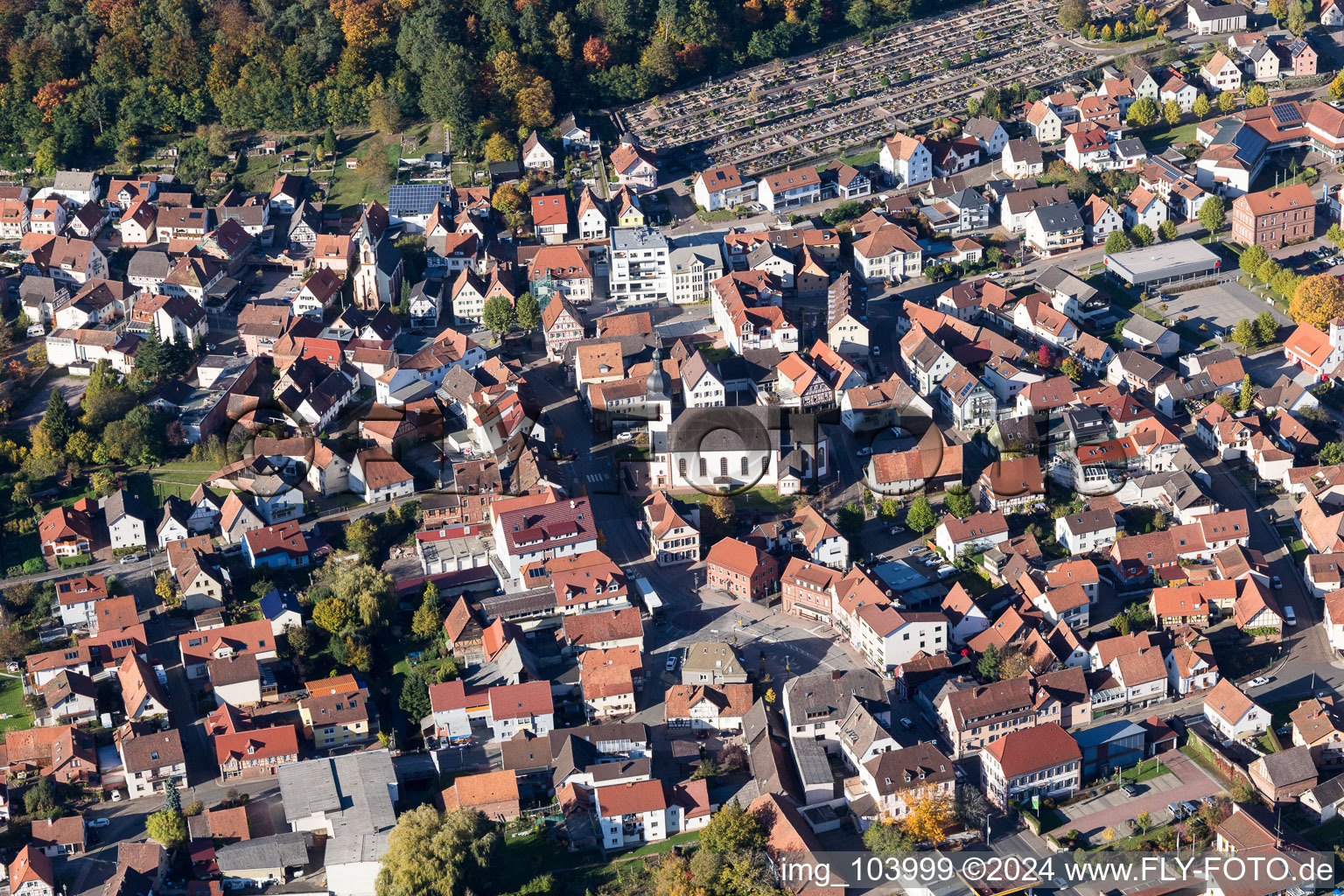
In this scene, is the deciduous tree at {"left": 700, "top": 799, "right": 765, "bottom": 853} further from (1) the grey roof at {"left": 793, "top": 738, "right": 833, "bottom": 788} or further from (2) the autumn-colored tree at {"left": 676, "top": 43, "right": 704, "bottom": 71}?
(2) the autumn-colored tree at {"left": 676, "top": 43, "right": 704, "bottom": 71}

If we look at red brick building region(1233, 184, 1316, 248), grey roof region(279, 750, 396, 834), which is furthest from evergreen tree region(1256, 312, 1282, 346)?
grey roof region(279, 750, 396, 834)

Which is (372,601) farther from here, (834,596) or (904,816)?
(904,816)

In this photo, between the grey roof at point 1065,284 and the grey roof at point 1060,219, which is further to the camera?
the grey roof at point 1060,219

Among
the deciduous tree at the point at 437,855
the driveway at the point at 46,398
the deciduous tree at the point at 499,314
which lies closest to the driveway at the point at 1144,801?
the deciduous tree at the point at 437,855

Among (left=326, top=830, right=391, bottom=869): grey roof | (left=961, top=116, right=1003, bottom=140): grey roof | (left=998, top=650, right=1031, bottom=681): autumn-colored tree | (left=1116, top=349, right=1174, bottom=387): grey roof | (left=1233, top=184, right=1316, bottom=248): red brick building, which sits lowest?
(left=326, top=830, right=391, bottom=869): grey roof

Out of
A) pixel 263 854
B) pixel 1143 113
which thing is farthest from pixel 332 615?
pixel 1143 113

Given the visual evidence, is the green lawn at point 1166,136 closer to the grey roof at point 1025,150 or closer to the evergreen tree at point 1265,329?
the grey roof at point 1025,150

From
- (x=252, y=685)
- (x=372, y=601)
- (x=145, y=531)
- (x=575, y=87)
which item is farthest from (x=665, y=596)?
(x=575, y=87)
